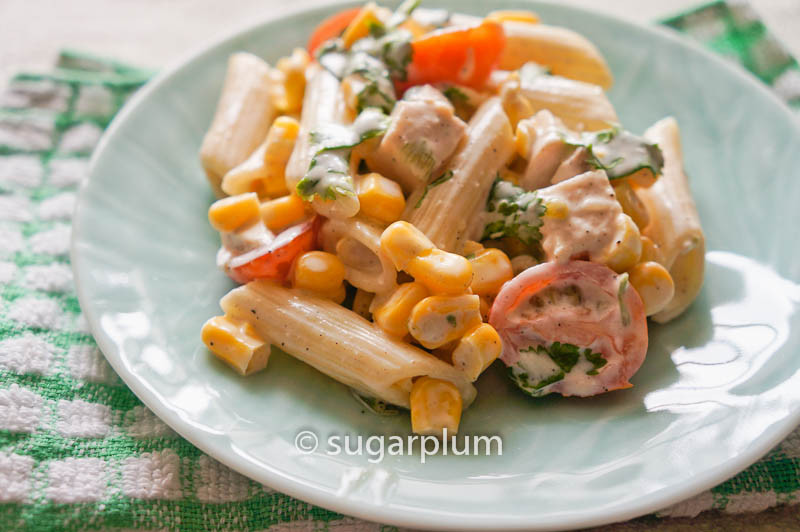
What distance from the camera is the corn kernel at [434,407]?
2.36 metres

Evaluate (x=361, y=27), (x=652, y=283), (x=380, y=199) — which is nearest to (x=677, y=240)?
(x=652, y=283)

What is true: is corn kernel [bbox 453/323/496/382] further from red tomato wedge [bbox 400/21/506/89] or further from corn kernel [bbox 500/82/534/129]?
red tomato wedge [bbox 400/21/506/89]

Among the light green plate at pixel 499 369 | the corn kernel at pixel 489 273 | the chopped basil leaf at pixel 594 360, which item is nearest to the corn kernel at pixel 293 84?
the light green plate at pixel 499 369

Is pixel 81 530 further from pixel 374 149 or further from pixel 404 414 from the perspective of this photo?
pixel 374 149

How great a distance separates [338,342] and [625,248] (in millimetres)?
986

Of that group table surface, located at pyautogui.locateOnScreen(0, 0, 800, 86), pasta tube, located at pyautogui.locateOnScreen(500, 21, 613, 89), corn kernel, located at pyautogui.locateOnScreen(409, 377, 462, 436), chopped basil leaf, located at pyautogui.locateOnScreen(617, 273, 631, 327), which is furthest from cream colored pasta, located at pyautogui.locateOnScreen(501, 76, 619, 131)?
table surface, located at pyautogui.locateOnScreen(0, 0, 800, 86)

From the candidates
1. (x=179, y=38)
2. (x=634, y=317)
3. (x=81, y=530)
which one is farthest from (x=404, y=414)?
(x=179, y=38)

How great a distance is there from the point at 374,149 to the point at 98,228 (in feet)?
3.66

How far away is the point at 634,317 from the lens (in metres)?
2.48

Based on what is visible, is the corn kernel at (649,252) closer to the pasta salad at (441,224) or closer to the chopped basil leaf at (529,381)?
the pasta salad at (441,224)

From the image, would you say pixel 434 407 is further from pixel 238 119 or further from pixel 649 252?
pixel 238 119

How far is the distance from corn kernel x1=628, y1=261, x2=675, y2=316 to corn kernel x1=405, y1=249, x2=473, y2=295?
597 mm

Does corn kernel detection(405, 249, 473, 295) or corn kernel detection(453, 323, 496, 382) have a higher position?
corn kernel detection(405, 249, 473, 295)

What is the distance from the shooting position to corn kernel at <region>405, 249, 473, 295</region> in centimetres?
238
